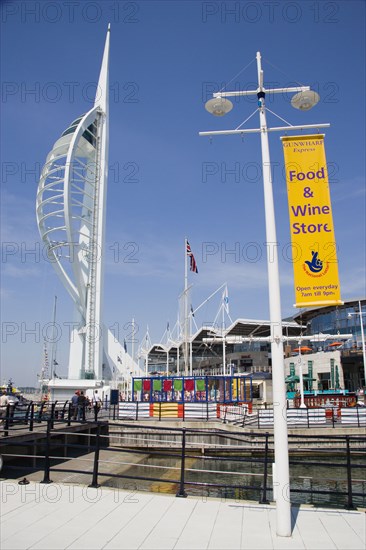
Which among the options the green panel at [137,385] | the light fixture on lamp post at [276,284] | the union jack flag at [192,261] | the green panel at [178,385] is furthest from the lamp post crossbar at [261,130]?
the union jack flag at [192,261]

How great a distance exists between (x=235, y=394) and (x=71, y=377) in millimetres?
24520

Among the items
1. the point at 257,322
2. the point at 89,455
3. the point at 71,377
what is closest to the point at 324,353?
the point at 257,322

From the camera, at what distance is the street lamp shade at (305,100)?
25.3 feet

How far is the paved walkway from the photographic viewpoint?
19.6ft

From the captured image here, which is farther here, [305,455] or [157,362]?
[157,362]

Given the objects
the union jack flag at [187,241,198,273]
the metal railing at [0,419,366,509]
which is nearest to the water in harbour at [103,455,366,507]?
the metal railing at [0,419,366,509]

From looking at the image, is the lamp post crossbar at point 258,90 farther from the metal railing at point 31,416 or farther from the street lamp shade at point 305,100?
the metal railing at point 31,416

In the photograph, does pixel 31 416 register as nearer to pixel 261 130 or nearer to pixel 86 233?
pixel 261 130

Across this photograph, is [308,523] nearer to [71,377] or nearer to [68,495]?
[68,495]

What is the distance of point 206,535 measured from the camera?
625 centimetres

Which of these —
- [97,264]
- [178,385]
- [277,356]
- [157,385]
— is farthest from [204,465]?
[97,264]

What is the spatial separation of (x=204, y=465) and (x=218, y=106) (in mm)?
15976

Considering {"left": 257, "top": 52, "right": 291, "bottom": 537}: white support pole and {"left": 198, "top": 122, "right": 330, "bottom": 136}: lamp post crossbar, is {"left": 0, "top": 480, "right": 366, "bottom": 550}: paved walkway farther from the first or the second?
{"left": 198, "top": 122, "right": 330, "bottom": 136}: lamp post crossbar

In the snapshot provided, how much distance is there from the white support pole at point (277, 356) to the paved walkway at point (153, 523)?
1.24 ft
